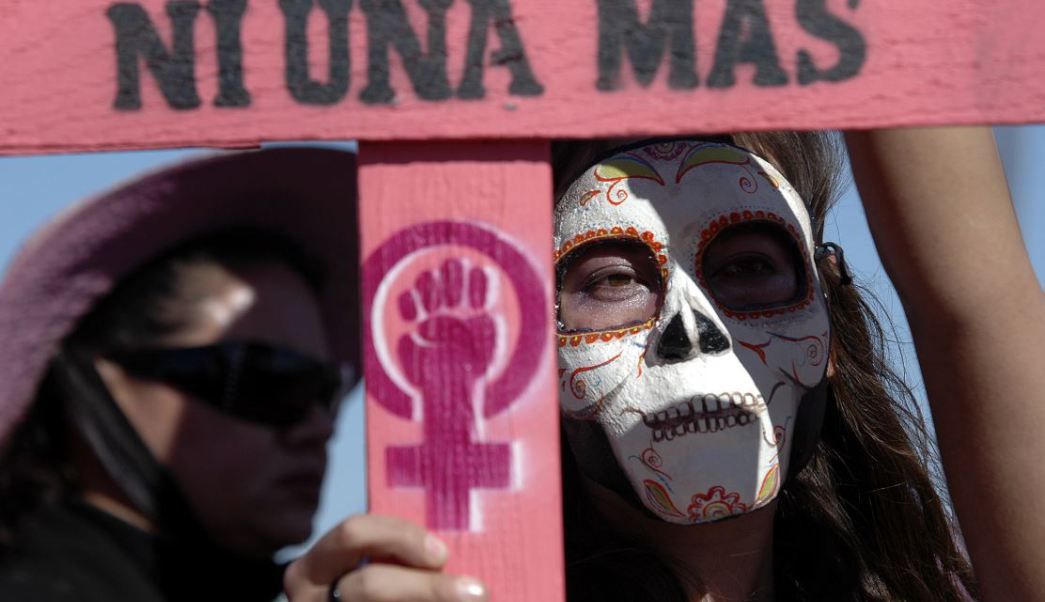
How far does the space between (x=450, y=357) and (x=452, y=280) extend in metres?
0.10

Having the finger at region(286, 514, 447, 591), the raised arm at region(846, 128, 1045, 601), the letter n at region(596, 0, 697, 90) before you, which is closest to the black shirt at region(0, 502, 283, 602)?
the finger at region(286, 514, 447, 591)

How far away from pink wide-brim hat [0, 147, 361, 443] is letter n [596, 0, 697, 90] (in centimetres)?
39

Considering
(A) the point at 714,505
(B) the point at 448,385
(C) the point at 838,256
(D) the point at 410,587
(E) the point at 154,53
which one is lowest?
(D) the point at 410,587

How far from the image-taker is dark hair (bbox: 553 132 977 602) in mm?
2727

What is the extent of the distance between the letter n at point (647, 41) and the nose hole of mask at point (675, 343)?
0.72 meters

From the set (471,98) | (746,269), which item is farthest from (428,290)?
(746,269)

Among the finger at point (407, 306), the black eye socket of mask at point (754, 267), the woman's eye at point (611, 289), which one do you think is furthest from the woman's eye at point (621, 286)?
the finger at point (407, 306)

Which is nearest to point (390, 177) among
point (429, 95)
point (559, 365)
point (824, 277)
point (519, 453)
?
point (429, 95)

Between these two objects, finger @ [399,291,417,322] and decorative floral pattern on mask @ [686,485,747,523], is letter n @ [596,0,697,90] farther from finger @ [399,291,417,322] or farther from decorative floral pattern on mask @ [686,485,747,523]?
decorative floral pattern on mask @ [686,485,747,523]

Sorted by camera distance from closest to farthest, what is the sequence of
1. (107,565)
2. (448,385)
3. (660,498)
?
(107,565) < (448,385) < (660,498)

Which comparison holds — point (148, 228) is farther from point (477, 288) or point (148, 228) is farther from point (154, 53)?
point (477, 288)

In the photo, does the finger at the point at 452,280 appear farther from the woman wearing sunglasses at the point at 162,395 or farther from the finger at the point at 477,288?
the woman wearing sunglasses at the point at 162,395

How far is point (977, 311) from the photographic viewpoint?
230 cm

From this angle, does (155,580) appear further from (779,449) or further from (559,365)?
(779,449)
